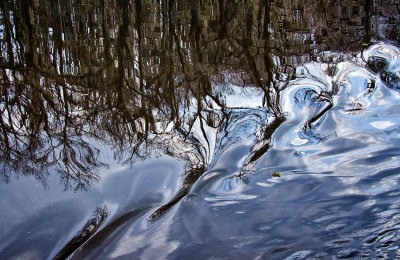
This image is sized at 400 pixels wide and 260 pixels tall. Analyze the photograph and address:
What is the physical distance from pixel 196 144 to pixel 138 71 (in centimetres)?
248

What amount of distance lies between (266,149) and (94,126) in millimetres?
2009

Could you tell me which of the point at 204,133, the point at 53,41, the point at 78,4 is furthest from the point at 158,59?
the point at 78,4

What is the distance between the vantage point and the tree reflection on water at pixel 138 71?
4.05m

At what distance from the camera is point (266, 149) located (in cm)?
393

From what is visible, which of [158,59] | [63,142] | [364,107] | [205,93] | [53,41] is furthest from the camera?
[53,41]

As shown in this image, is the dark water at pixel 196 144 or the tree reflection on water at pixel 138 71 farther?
the tree reflection on water at pixel 138 71

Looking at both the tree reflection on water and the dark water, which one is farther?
the tree reflection on water

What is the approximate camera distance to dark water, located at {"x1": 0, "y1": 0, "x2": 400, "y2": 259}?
8.82ft

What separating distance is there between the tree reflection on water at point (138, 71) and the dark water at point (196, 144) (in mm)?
28

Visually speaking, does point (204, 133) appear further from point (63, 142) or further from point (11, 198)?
point (11, 198)

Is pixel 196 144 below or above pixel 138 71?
below

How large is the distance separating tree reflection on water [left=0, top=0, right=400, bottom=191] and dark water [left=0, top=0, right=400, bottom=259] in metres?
0.03

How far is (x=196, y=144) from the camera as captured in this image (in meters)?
4.10

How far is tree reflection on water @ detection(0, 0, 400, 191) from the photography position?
4.05m
